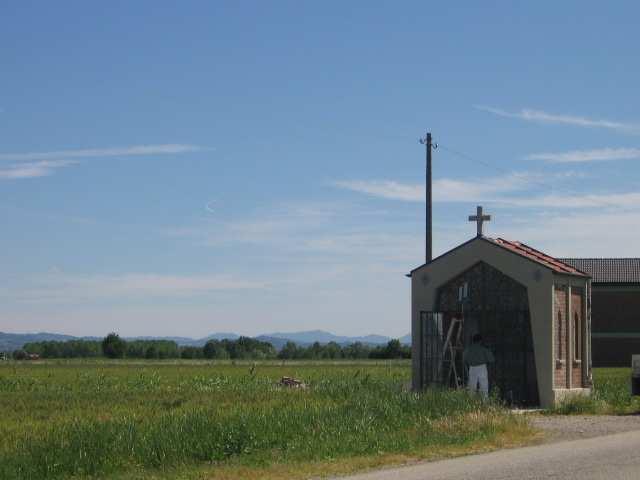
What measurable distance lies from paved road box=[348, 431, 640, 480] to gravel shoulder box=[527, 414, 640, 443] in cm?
212

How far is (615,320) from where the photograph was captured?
68.8m

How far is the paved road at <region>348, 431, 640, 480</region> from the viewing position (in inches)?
615

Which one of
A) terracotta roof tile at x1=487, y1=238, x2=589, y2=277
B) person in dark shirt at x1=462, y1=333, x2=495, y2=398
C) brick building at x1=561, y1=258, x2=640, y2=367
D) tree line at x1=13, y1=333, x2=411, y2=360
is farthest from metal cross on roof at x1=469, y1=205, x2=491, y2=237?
tree line at x1=13, y1=333, x2=411, y2=360

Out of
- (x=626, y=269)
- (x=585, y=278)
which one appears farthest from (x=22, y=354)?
(x=585, y=278)

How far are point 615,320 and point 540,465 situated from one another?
177 feet

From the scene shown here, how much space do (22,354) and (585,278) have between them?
303ft

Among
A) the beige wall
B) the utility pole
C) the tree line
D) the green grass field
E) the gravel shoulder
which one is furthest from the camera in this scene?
the tree line

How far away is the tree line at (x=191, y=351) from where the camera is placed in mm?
114875

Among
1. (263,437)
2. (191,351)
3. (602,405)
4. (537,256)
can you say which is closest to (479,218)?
(537,256)

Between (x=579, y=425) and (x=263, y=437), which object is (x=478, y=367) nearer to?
(x=579, y=425)

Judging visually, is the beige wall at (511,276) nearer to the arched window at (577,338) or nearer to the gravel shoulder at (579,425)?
the arched window at (577,338)

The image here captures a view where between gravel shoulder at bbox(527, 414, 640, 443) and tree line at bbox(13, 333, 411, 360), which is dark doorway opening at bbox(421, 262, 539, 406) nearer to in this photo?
gravel shoulder at bbox(527, 414, 640, 443)

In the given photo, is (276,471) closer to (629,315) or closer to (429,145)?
(429,145)

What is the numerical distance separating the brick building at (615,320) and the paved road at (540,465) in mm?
50473
